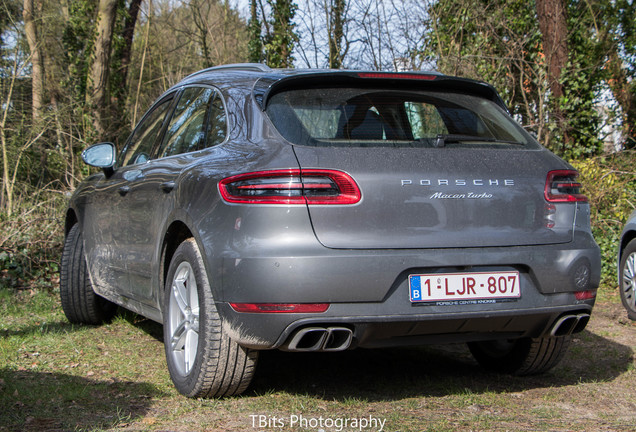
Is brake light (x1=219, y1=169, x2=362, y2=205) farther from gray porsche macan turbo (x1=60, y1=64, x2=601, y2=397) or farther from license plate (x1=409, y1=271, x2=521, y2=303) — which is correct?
license plate (x1=409, y1=271, x2=521, y2=303)

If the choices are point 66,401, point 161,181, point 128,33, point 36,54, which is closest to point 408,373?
point 161,181

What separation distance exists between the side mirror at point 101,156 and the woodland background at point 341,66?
316 cm

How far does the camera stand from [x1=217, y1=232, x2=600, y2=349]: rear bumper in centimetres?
326

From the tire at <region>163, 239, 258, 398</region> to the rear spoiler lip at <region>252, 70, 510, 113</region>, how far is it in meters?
0.87

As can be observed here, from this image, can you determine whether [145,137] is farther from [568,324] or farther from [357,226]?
[568,324]

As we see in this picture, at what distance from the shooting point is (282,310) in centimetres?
329

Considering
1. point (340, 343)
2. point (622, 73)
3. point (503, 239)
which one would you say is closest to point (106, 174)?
point (340, 343)

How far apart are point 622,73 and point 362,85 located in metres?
11.2

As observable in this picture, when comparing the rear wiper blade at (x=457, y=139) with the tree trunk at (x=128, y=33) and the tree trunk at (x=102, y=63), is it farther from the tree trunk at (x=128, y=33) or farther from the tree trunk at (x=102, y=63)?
the tree trunk at (x=128, y=33)

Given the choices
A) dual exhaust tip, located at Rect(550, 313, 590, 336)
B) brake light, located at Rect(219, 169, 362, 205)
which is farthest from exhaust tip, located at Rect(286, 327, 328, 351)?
dual exhaust tip, located at Rect(550, 313, 590, 336)

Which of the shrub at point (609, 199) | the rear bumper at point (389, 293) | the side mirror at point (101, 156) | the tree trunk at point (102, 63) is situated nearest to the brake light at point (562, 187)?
the rear bumper at point (389, 293)

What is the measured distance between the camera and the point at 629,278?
668cm

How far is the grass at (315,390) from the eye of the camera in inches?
137

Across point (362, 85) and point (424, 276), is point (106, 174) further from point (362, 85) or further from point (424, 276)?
point (424, 276)
